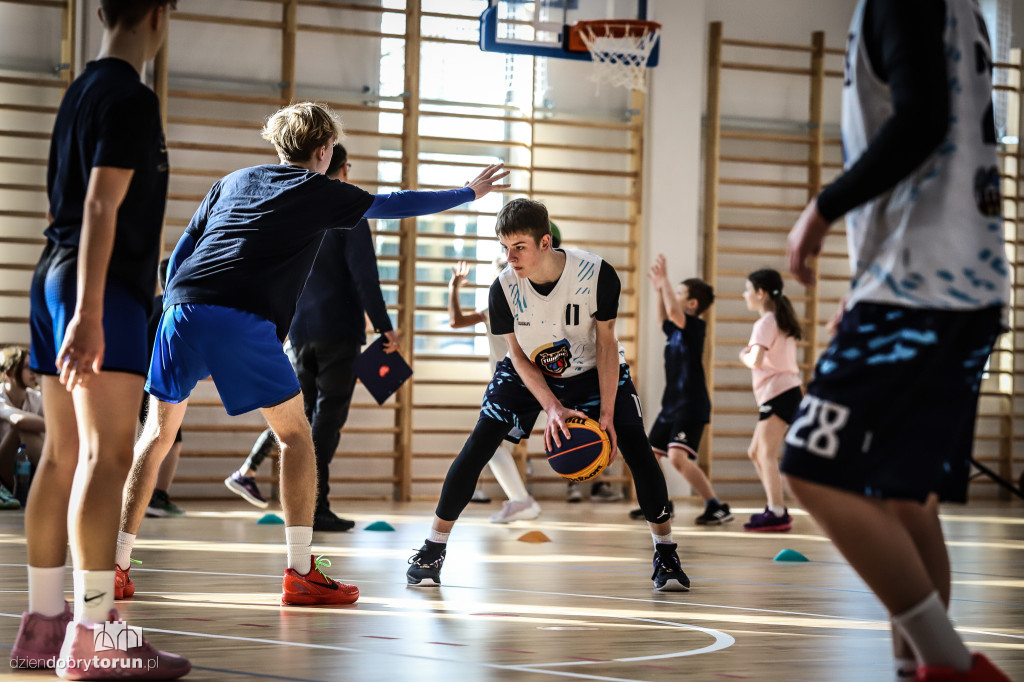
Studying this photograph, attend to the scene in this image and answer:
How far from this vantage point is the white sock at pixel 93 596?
2318mm

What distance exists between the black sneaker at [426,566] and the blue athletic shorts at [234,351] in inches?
39.8

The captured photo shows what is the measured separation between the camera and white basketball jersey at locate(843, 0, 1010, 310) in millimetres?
1857

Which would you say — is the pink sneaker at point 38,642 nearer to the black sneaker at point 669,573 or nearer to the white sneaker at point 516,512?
the black sneaker at point 669,573

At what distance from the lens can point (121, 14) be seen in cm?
239

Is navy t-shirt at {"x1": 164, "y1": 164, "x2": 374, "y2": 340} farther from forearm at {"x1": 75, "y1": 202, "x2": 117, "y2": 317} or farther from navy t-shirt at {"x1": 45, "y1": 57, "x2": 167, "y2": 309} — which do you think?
forearm at {"x1": 75, "y1": 202, "x2": 117, "y2": 317}

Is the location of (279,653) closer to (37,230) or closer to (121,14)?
(121,14)

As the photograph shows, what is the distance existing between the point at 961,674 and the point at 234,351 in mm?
2150

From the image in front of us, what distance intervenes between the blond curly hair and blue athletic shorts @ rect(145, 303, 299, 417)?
59 centimetres

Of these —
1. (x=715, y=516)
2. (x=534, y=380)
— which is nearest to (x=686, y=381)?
(x=715, y=516)

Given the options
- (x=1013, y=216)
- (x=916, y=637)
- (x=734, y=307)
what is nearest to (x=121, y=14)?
(x=916, y=637)

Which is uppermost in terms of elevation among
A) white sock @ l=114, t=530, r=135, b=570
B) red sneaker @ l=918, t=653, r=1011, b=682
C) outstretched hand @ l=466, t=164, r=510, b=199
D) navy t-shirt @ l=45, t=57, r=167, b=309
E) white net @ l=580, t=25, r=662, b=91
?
white net @ l=580, t=25, r=662, b=91

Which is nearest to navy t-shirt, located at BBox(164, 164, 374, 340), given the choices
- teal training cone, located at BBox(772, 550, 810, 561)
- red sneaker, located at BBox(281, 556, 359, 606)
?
red sneaker, located at BBox(281, 556, 359, 606)

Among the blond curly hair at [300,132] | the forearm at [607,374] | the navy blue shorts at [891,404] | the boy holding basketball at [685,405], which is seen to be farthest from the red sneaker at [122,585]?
the boy holding basketball at [685,405]

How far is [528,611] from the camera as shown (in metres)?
3.60
